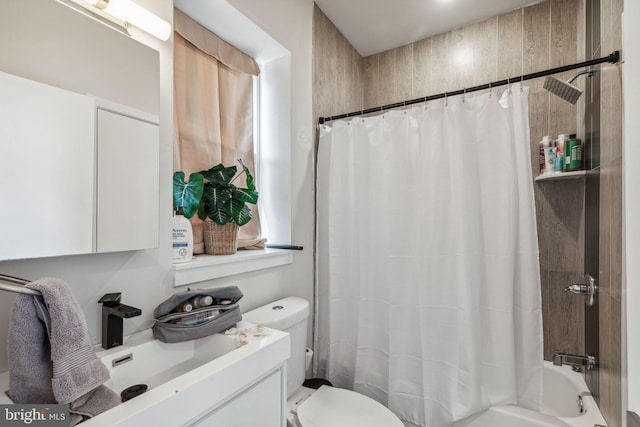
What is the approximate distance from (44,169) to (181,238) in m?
0.49

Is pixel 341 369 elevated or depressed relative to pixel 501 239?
depressed

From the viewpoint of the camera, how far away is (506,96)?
4.55 ft

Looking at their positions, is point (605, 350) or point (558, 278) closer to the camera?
point (605, 350)

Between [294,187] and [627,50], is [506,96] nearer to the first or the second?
[627,50]

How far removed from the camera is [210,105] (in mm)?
1633

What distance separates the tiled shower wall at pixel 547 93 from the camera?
1157 mm

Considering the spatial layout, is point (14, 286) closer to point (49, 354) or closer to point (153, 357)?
point (49, 354)

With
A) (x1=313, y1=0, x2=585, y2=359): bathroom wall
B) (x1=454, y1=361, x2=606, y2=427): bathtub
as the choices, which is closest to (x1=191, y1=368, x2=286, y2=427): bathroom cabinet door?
(x1=454, y1=361, x2=606, y2=427): bathtub

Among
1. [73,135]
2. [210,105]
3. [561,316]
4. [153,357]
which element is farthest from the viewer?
[561,316]

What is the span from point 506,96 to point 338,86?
1.14 meters

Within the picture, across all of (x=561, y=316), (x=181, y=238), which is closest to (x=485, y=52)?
(x=561, y=316)

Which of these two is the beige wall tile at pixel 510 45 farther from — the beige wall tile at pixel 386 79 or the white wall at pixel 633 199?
the white wall at pixel 633 199

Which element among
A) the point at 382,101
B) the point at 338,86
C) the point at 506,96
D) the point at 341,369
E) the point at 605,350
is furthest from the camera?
the point at 382,101

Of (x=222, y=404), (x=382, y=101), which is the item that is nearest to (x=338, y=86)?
(x=382, y=101)
